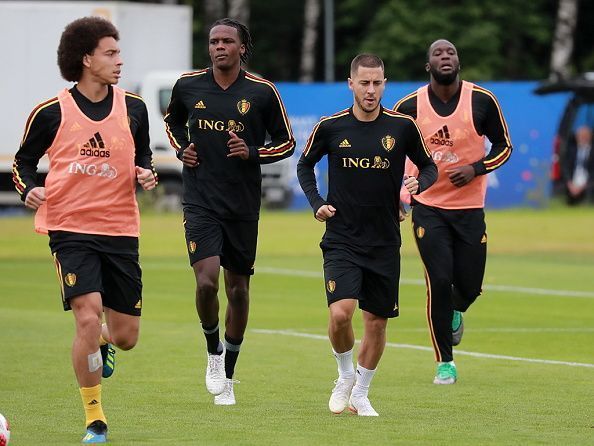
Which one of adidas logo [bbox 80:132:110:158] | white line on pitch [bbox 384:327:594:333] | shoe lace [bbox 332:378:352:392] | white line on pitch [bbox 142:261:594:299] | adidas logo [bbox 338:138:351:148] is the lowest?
white line on pitch [bbox 142:261:594:299]

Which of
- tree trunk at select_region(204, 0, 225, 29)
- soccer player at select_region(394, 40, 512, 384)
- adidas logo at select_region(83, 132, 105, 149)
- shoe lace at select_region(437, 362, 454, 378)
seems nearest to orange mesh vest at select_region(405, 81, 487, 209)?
soccer player at select_region(394, 40, 512, 384)

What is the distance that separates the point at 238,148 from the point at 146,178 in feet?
4.97

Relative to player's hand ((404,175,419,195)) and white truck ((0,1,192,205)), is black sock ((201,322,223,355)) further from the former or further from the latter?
white truck ((0,1,192,205))

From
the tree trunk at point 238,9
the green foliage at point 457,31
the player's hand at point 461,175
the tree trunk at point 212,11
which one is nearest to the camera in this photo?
the player's hand at point 461,175

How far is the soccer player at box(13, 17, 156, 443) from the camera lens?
9.14 metres

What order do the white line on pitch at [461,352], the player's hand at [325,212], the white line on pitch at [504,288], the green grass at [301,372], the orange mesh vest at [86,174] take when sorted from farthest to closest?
the white line on pitch at [504,288]
the white line on pitch at [461,352]
the player's hand at [325,212]
the green grass at [301,372]
the orange mesh vest at [86,174]

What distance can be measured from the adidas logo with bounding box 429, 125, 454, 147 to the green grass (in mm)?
1733

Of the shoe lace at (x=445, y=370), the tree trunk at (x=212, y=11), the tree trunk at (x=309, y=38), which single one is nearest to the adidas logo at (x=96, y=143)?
the shoe lace at (x=445, y=370)

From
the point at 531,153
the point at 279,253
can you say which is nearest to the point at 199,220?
the point at 279,253

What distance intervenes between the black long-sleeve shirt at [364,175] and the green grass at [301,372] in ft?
3.81

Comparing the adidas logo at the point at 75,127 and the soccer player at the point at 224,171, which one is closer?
the adidas logo at the point at 75,127

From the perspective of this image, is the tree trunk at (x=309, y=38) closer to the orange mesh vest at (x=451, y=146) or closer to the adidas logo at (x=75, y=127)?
the orange mesh vest at (x=451, y=146)

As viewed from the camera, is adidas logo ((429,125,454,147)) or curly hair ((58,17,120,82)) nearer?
curly hair ((58,17,120,82))

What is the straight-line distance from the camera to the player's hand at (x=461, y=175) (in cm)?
1180
